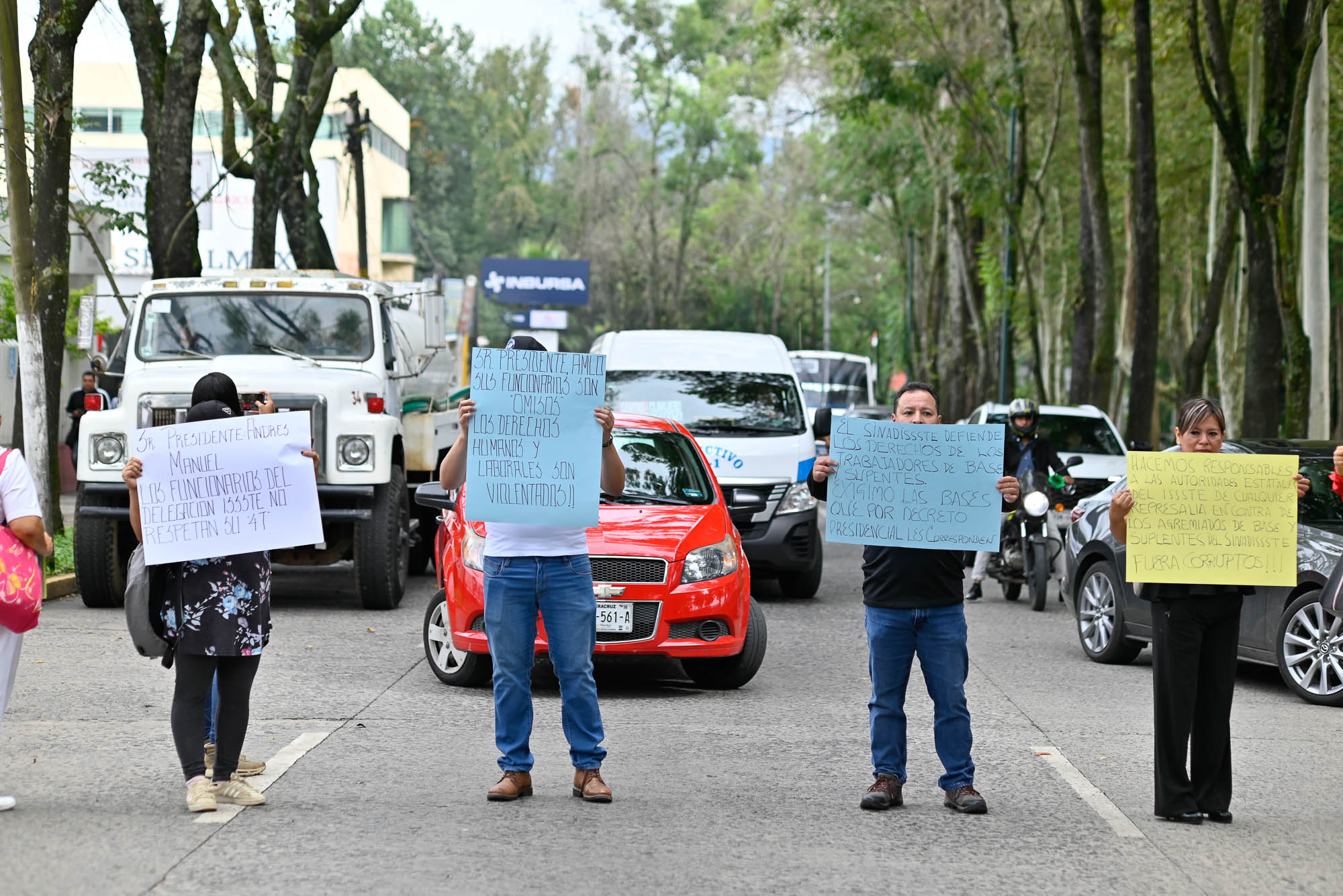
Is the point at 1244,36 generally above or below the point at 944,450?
above

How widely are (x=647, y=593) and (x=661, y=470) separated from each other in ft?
5.39

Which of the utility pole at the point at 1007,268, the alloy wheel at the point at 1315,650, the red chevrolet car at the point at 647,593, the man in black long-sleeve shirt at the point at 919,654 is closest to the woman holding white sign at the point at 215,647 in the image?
the man in black long-sleeve shirt at the point at 919,654

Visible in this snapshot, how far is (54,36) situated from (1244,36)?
1993 cm

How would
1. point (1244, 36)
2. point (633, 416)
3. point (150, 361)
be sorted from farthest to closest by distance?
1. point (1244, 36)
2. point (150, 361)
3. point (633, 416)

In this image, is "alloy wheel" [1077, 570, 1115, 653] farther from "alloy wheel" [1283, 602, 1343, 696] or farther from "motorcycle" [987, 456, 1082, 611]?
"motorcycle" [987, 456, 1082, 611]

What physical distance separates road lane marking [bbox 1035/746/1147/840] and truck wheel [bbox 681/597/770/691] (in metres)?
2.10

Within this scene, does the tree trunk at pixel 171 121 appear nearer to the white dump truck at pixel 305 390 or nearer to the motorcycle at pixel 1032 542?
the white dump truck at pixel 305 390

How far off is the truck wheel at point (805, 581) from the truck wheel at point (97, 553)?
18.8 ft

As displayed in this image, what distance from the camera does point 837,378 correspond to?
41.5 metres

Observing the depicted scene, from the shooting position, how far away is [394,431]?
46.4 ft

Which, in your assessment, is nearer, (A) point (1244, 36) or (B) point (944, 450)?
(B) point (944, 450)

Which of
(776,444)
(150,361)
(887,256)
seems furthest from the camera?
(887,256)

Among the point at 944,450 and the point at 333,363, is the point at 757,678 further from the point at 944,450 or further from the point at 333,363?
the point at 333,363

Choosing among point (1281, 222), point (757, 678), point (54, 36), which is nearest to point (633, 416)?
point (757, 678)
